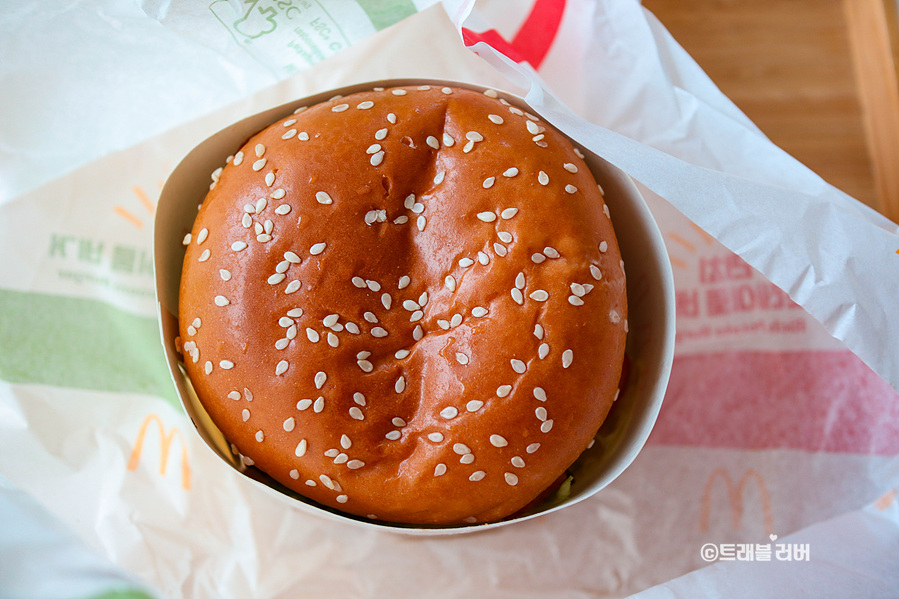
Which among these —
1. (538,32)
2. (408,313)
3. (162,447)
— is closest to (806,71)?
(538,32)

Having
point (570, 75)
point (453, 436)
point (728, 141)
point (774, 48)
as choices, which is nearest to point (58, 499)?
point (453, 436)

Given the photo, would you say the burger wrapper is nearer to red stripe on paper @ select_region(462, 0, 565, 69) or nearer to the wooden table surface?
Answer: red stripe on paper @ select_region(462, 0, 565, 69)

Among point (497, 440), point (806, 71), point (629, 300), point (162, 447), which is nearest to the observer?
point (497, 440)

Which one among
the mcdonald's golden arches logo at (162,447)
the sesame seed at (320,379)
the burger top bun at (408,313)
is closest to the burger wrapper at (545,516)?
the mcdonald's golden arches logo at (162,447)

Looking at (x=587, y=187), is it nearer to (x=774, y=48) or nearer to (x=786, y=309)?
(x=786, y=309)

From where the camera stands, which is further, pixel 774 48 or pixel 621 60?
pixel 774 48

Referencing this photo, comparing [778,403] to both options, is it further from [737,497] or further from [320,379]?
[320,379]
